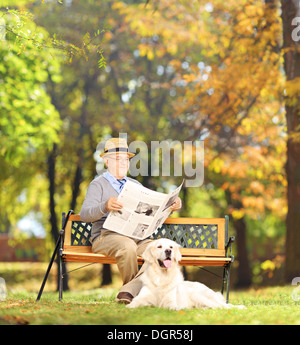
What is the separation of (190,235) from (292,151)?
4.24 meters

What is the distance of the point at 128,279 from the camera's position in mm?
4918

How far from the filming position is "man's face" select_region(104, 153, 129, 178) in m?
5.32

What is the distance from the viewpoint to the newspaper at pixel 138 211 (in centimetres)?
488

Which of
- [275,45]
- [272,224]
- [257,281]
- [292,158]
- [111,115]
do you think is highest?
[275,45]

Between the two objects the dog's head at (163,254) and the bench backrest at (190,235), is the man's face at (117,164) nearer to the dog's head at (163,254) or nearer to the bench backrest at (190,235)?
the bench backrest at (190,235)

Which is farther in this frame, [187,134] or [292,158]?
[187,134]

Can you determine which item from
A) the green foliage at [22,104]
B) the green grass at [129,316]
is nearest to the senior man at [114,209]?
the green grass at [129,316]

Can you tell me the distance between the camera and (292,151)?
371 inches

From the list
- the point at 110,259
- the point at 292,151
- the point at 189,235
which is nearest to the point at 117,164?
the point at 110,259

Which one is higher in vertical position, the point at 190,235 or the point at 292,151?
the point at 292,151

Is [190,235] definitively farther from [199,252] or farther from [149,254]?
[149,254]

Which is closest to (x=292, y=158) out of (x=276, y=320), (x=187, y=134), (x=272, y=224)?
(x=187, y=134)
